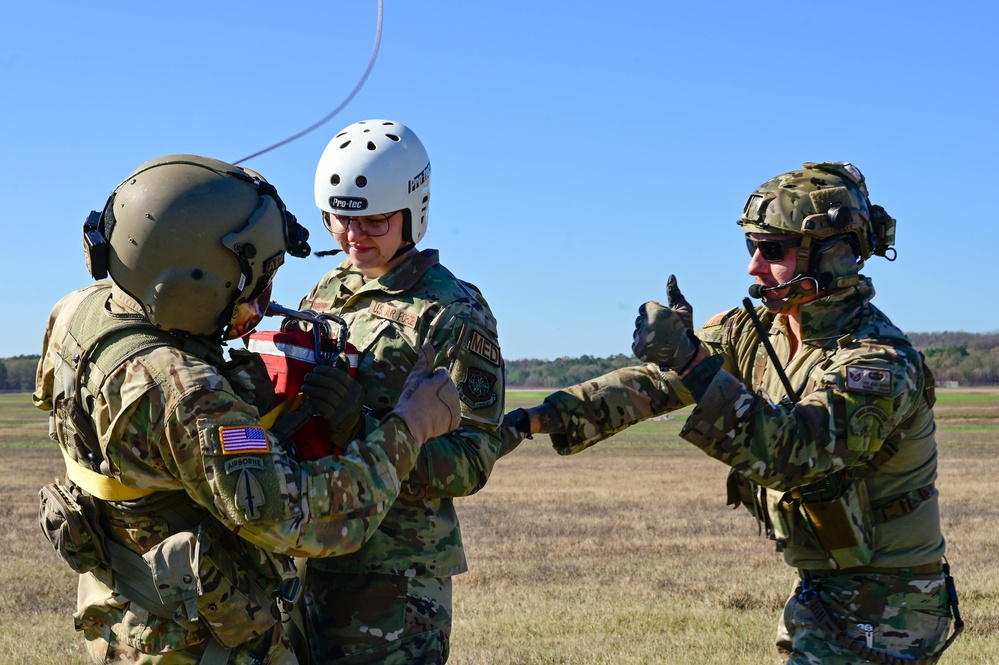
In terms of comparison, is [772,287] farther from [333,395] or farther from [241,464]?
[241,464]

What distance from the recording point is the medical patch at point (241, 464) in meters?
3.56

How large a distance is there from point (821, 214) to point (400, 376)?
2163mm

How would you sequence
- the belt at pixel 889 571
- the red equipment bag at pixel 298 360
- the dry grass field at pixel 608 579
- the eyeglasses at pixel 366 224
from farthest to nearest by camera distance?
the dry grass field at pixel 608 579, the belt at pixel 889 571, the eyeglasses at pixel 366 224, the red equipment bag at pixel 298 360

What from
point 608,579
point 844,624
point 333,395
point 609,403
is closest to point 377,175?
point 333,395

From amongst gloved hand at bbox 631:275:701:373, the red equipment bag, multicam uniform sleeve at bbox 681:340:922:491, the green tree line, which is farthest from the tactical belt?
the green tree line

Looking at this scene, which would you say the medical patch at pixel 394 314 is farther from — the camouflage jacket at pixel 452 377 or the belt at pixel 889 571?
the belt at pixel 889 571

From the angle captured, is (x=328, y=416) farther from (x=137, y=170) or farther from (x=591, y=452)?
(x=591, y=452)

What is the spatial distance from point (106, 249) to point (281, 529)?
1133mm

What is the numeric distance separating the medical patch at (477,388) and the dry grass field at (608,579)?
13.2 feet

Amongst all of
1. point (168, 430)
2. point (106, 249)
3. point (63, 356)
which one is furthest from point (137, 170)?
point (168, 430)

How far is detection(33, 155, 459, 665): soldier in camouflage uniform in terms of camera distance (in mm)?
3641

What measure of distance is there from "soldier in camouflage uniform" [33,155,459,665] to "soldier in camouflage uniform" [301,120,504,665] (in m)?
0.61

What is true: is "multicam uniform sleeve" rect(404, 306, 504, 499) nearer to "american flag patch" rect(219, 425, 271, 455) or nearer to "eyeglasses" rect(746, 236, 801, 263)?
"american flag patch" rect(219, 425, 271, 455)

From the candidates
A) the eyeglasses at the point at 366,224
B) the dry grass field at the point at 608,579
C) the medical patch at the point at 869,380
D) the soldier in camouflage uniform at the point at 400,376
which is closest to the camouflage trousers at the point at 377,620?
the soldier in camouflage uniform at the point at 400,376
